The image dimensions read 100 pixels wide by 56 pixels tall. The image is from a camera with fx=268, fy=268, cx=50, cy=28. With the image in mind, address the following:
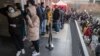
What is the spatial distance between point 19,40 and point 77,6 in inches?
868

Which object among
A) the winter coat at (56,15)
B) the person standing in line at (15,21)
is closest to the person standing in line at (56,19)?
the winter coat at (56,15)

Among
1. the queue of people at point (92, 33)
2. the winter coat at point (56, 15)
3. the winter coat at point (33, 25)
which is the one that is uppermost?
the winter coat at point (33, 25)

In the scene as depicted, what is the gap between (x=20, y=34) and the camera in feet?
29.2

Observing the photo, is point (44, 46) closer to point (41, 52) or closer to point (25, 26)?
point (41, 52)

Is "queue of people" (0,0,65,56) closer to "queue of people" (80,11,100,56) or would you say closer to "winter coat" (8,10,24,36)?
"winter coat" (8,10,24,36)

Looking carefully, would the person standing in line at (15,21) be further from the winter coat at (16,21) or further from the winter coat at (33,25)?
the winter coat at (33,25)

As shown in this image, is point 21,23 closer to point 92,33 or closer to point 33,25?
point 33,25

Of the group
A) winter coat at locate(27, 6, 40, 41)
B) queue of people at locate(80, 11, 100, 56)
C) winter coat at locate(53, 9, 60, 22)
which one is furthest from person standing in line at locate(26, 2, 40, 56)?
winter coat at locate(53, 9, 60, 22)

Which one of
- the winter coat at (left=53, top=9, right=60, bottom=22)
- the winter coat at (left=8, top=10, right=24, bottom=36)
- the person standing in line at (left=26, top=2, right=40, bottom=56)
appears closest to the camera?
the winter coat at (left=8, top=10, right=24, bottom=36)

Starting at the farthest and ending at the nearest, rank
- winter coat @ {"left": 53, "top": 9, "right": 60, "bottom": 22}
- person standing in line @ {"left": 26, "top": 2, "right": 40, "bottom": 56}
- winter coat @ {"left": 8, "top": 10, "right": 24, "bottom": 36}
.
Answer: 1. winter coat @ {"left": 53, "top": 9, "right": 60, "bottom": 22}
2. person standing in line @ {"left": 26, "top": 2, "right": 40, "bottom": 56}
3. winter coat @ {"left": 8, "top": 10, "right": 24, "bottom": 36}

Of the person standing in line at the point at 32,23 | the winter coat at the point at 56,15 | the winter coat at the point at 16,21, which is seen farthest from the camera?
the winter coat at the point at 56,15

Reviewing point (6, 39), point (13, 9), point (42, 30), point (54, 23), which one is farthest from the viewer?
point (54, 23)

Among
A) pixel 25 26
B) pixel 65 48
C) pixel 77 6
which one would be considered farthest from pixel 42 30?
pixel 77 6

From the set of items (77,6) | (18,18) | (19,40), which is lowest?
(77,6)
